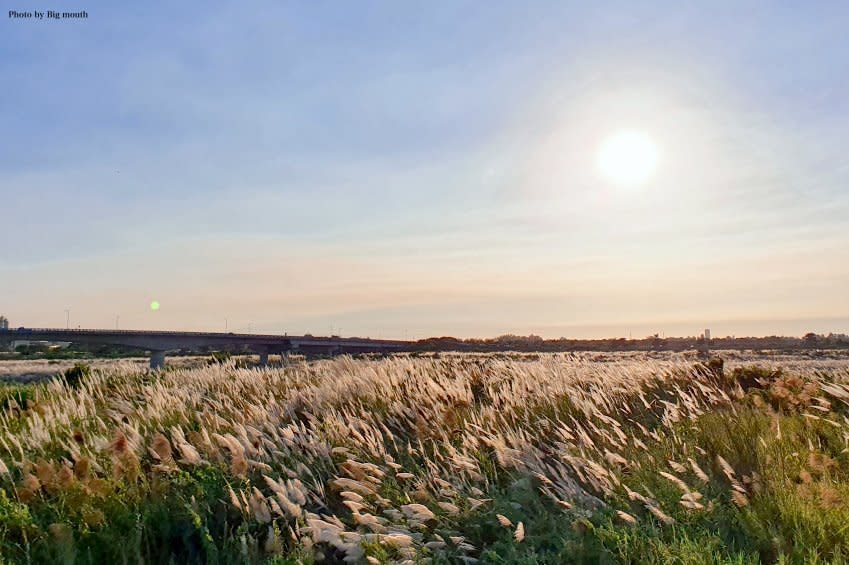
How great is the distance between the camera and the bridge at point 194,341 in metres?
77.6

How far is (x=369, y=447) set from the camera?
6.56 meters

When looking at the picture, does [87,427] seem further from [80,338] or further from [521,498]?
[80,338]

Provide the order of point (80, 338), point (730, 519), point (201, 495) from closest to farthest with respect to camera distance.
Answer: point (730, 519), point (201, 495), point (80, 338)

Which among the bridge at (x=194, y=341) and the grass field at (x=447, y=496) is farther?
the bridge at (x=194, y=341)

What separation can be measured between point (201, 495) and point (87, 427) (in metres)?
3.87

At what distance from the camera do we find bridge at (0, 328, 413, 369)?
7756 cm

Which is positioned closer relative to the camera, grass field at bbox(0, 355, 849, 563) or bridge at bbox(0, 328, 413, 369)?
grass field at bbox(0, 355, 849, 563)

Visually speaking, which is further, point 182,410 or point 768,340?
point 768,340

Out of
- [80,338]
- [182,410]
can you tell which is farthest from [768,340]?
[182,410]

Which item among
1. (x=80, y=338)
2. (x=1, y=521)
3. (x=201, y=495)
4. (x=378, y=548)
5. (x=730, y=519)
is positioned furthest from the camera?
(x=80, y=338)

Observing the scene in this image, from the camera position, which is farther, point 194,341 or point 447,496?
point 194,341

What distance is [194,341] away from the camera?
83562 mm

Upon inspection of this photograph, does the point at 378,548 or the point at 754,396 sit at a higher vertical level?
the point at 754,396

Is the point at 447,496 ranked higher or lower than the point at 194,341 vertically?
higher
